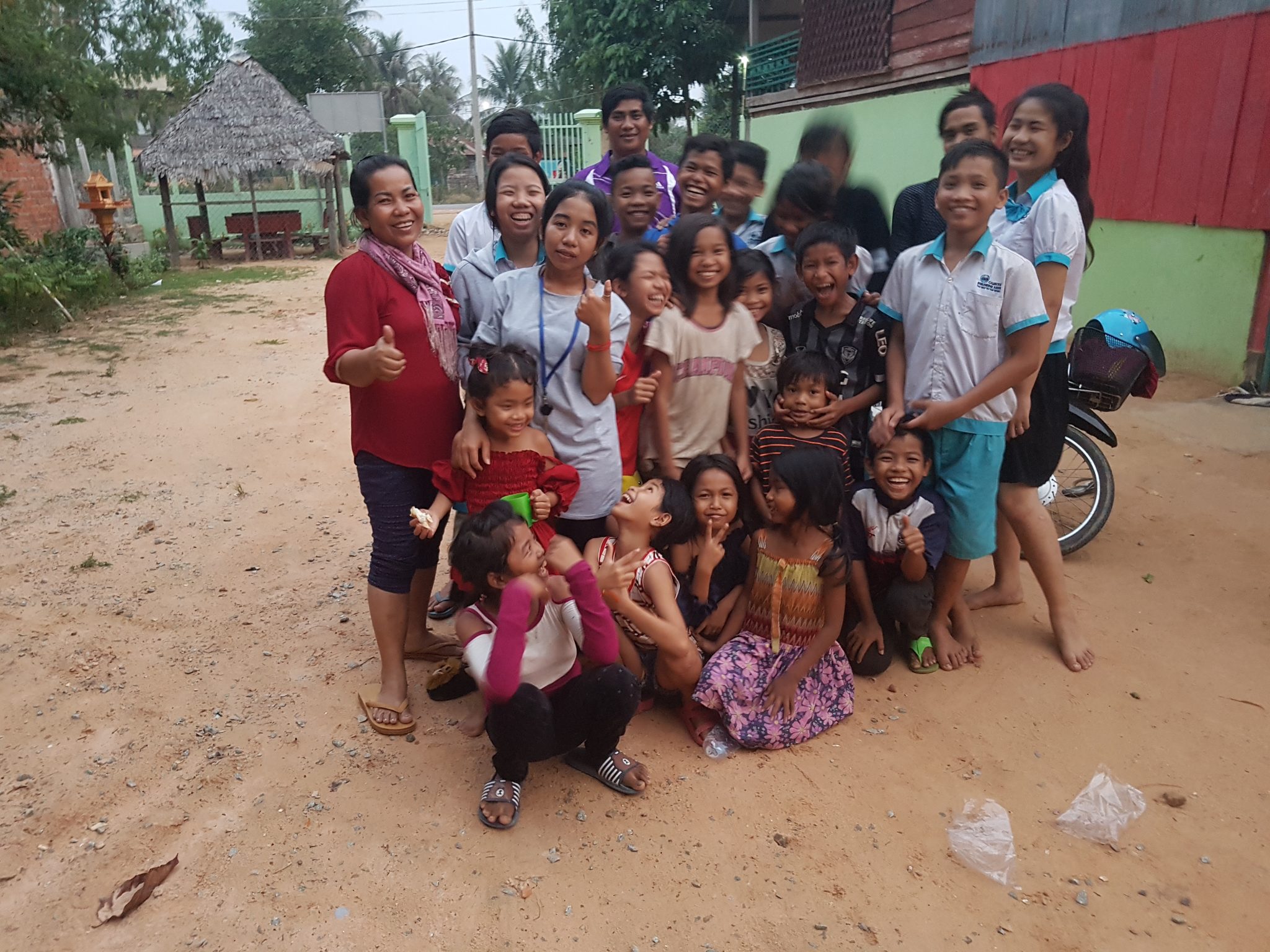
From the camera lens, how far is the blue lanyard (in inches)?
99.6

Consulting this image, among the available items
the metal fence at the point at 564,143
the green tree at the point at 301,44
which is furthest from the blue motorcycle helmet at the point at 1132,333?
the green tree at the point at 301,44

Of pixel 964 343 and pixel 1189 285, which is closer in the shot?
pixel 964 343

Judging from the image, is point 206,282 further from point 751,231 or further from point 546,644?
point 546,644

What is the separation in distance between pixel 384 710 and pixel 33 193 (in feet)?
48.6

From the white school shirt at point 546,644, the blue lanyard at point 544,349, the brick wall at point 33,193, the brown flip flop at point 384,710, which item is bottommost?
the brown flip flop at point 384,710

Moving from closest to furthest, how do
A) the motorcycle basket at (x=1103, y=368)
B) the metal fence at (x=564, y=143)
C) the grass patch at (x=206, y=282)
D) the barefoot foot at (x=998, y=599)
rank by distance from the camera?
the barefoot foot at (x=998, y=599) → the motorcycle basket at (x=1103, y=368) → the grass patch at (x=206, y=282) → the metal fence at (x=564, y=143)

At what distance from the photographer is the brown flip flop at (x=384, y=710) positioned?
264 centimetres

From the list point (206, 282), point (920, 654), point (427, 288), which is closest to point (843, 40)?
point (206, 282)

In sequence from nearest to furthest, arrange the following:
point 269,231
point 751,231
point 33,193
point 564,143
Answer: point 751,231 → point 33,193 → point 269,231 → point 564,143

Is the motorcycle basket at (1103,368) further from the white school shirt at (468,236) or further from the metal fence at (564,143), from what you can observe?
the metal fence at (564,143)

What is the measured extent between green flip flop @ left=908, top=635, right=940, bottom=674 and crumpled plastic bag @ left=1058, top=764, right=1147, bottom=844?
25.0 inches

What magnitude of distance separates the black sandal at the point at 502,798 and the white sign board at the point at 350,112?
2070 centimetres

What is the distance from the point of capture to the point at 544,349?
2.54 metres

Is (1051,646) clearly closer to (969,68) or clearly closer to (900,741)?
(900,741)
